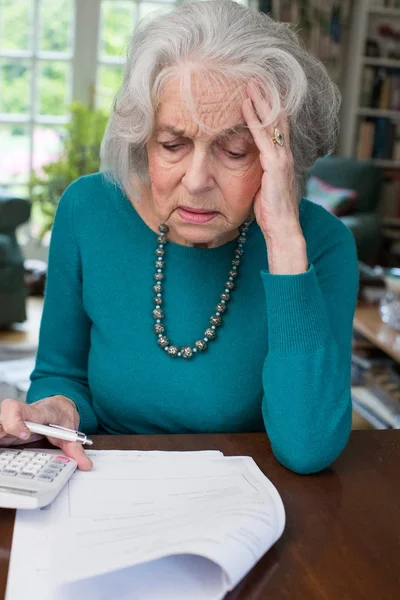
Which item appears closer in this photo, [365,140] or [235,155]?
[235,155]

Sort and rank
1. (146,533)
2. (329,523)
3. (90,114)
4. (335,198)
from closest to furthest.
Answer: (146,533), (329,523), (90,114), (335,198)

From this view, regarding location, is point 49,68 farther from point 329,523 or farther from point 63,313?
point 329,523

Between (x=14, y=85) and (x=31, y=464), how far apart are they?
14.8 feet

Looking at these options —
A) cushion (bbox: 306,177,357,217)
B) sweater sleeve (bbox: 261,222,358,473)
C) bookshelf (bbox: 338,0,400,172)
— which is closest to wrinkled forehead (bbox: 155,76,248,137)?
sweater sleeve (bbox: 261,222,358,473)

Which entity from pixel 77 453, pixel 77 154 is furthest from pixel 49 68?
pixel 77 453

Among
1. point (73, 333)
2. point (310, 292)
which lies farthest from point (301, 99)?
point (73, 333)

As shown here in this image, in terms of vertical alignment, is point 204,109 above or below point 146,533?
above

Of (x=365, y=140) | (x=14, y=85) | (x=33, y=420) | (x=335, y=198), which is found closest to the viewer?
(x=33, y=420)

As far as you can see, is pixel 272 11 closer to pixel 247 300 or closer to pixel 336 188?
pixel 336 188

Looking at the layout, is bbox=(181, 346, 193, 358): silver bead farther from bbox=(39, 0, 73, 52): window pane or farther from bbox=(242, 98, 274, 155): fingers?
bbox=(39, 0, 73, 52): window pane

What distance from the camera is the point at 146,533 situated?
0.81 m

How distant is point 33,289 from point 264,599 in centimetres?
416

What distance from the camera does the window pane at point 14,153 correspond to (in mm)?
5113

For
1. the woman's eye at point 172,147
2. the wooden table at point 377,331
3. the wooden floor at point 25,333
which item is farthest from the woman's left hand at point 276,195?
the wooden floor at point 25,333
